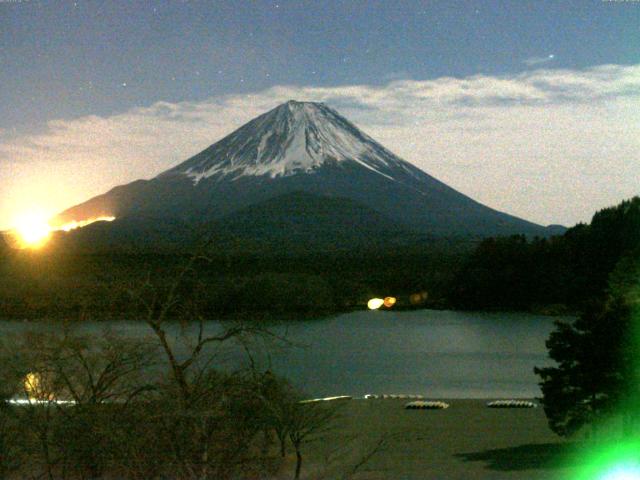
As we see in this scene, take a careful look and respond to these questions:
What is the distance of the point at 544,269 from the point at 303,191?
31.9m

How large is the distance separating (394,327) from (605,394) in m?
20.6

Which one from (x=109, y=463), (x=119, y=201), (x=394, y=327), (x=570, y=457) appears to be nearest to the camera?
(x=109, y=463)

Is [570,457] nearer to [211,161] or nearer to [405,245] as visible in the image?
[405,245]

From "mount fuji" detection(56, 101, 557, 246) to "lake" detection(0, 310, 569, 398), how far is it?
17.9 meters

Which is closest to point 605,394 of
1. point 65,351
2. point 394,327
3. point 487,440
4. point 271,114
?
point 487,440

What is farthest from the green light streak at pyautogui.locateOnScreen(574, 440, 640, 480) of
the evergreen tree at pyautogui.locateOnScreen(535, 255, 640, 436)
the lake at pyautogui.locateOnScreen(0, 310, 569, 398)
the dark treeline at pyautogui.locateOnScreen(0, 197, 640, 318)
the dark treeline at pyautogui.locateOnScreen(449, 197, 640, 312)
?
the dark treeline at pyautogui.locateOnScreen(449, 197, 640, 312)

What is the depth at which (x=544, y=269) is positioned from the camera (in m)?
33.2

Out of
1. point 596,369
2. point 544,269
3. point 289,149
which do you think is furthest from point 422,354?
point 289,149

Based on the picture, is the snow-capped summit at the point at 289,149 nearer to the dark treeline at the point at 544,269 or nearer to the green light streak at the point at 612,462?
the dark treeline at the point at 544,269

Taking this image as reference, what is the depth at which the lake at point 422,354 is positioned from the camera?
18969 mm

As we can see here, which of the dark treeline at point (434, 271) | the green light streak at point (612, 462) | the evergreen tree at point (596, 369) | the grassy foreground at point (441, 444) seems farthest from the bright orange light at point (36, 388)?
the dark treeline at point (434, 271)

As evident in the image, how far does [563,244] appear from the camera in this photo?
34938mm

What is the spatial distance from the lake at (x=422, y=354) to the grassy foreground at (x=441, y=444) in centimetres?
224

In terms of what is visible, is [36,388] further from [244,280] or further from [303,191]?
[303,191]
